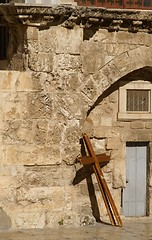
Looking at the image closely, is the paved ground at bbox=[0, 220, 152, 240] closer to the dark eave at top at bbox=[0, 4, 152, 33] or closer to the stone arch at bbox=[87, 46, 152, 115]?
the stone arch at bbox=[87, 46, 152, 115]

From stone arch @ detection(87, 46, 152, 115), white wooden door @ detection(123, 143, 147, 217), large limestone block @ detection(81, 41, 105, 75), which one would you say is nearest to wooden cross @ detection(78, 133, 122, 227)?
stone arch @ detection(87, 46, 152, 115)

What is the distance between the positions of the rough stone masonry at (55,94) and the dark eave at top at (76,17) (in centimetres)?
2

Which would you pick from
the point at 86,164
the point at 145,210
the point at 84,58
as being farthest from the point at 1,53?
the point at 145,210

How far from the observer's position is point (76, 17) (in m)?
12.0

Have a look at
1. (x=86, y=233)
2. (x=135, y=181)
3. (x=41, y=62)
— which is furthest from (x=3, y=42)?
(x=86, y=233)

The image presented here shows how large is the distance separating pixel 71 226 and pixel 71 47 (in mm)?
2827

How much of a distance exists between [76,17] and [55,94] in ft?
4.08

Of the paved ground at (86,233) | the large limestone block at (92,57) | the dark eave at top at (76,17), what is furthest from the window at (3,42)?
the paved ground at (86,233)

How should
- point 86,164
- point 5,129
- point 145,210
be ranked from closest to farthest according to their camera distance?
point 5,129 → point 86,164 → point 145,210

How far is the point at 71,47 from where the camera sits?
1212cm

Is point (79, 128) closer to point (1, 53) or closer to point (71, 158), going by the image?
point (71, 158)

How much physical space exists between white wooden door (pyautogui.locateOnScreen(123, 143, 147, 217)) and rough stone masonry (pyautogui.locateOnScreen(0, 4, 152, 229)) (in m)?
0.72

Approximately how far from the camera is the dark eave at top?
11.7 meters

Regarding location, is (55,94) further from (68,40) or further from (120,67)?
(120,67)
